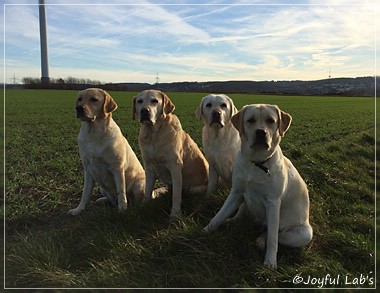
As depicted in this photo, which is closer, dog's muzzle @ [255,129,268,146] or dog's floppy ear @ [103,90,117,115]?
dog's muzzle @ [255,129,268,146]

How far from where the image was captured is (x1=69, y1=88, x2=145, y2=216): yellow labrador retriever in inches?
189

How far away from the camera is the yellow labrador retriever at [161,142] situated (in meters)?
4.72

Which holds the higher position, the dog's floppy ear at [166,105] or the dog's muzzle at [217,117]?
the dog's floppy ear at [166,105]

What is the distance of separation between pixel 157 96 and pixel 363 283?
338 centimetres

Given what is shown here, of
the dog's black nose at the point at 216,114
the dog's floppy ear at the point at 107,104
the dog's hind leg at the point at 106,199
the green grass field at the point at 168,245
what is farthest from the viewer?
the dog's hind leg at the point at 106,199

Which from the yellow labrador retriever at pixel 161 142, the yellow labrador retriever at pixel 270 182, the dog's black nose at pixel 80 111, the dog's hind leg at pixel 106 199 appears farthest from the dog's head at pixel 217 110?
the dog's hind leg at pixel 106 199

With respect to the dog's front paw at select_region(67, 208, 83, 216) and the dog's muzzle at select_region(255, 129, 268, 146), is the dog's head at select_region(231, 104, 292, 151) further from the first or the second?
the dog's front paw at select_region(67, 208, 83, 216)

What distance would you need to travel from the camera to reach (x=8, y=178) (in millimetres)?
6270

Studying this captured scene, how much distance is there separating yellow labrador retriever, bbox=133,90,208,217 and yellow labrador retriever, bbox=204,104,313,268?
1.17m

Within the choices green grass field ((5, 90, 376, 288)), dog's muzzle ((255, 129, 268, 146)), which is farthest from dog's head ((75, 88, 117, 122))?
dog's muzzle ((255, 129, 268, 146))

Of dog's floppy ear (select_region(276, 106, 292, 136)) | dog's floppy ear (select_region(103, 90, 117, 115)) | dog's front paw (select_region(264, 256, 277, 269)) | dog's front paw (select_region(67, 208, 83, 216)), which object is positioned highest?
dog's floppy ear (select_region(103, 90, 117, 115))

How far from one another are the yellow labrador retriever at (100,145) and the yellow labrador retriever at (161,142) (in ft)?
1.27

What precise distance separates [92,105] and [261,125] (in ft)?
8.46

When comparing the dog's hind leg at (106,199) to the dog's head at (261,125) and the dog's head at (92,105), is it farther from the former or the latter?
the dog's head at (261,125)
